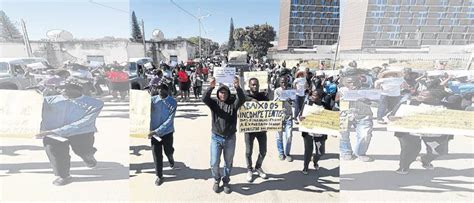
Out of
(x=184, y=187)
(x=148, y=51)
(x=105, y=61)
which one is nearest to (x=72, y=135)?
(x=184, y=187)

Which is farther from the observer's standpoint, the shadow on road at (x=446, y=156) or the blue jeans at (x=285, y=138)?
the shadow on road at (x=446, y=156)

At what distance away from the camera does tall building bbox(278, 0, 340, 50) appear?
5591cm

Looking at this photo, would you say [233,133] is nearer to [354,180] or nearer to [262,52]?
[354,180]

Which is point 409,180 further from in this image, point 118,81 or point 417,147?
point 118,81

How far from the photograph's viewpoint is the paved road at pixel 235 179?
3.50 metres

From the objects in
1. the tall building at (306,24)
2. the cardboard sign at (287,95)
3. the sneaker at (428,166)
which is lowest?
the sneaker at (428,166)

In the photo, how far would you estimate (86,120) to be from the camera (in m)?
3.77

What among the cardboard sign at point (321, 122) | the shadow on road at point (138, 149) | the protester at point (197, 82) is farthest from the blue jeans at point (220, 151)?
the protester at point (197, 82)

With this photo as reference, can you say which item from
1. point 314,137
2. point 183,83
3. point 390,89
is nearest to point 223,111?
point 314,137

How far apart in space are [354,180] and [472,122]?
167 cm

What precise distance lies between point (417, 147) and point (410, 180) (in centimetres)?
52

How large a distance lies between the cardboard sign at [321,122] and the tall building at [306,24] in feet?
164

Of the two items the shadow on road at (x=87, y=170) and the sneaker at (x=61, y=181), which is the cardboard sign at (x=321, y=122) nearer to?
the shadow on road at (x=87, y=170)

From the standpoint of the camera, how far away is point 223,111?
348 cm
